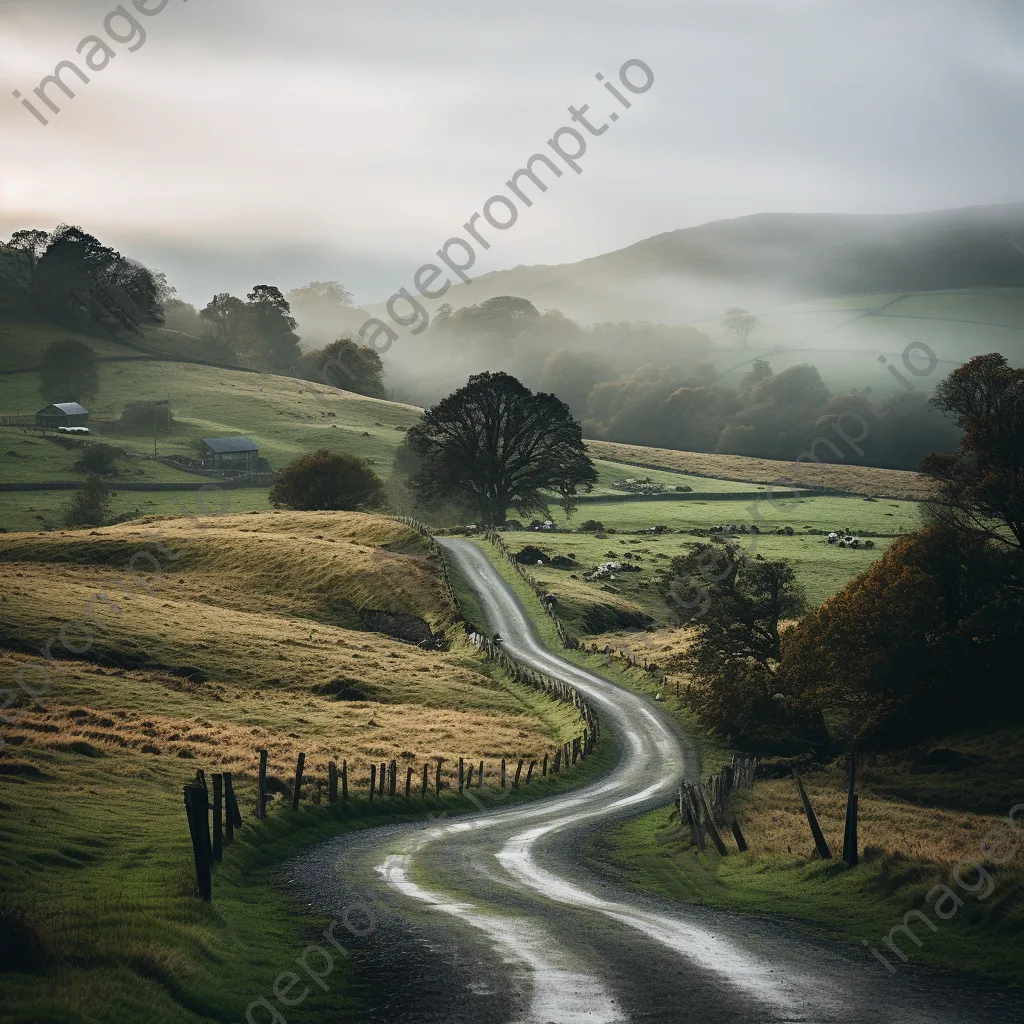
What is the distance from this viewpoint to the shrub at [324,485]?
4562 inches

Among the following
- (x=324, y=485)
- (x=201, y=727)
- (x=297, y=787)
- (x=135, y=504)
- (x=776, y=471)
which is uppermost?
(x=776, y=471)

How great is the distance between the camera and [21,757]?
1260 inches

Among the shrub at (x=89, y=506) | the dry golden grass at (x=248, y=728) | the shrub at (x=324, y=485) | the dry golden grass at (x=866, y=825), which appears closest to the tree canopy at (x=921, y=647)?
the dry golden grass at (x=866, y=825)

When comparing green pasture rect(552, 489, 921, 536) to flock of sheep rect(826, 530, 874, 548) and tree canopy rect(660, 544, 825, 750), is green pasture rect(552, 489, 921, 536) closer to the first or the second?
flock of sheep rect(826, 530, 874, 548)

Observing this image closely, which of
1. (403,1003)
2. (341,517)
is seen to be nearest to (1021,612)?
(403,1003)

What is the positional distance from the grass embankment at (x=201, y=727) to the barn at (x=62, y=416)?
166 ft

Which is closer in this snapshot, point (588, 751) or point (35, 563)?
point (588, 751)

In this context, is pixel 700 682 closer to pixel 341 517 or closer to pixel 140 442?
pixel 341 517

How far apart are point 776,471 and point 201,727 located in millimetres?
135800

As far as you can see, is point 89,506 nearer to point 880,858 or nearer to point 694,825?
point 694,825

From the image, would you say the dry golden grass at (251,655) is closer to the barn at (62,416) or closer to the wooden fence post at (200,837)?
the wooden fence post at (200,837)

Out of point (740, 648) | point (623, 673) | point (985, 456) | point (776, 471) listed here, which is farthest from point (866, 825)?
point (776, 471)

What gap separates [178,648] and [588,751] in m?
24.3

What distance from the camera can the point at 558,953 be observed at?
60.2 feet
